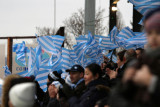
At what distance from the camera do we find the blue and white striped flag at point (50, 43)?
9.59 m

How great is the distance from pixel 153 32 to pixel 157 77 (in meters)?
0.32

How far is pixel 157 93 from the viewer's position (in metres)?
1.69

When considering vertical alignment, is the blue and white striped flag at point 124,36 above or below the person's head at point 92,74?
above

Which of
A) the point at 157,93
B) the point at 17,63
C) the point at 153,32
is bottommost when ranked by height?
the point at 17,63

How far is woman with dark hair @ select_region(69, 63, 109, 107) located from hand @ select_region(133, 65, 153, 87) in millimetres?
2585

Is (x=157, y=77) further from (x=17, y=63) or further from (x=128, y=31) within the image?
(x=17, y=63)

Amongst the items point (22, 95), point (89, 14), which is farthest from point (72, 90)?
point (89, 14)

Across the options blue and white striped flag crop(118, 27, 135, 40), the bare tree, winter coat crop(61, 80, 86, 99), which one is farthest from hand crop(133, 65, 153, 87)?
the bare tree

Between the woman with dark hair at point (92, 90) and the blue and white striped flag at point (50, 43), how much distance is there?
4.71 m

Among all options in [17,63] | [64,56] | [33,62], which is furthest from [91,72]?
[17,63]

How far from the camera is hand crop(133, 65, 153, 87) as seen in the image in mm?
1723

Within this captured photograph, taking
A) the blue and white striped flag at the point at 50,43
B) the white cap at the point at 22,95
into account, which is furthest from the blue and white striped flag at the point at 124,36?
the white cap at the point at 22,95

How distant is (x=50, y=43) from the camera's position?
9.66 m

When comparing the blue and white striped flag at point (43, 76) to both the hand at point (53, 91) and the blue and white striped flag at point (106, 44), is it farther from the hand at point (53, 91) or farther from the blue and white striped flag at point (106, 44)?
the blue and white striped flag at point (106, 44)
